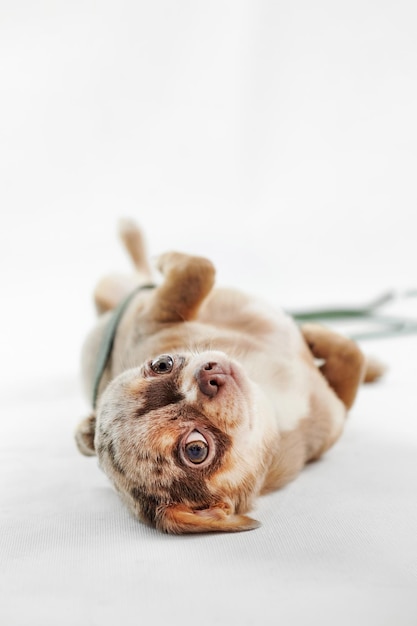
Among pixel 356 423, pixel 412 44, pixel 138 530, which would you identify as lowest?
→ pixel 356 423

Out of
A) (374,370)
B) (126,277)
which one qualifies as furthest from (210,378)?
(126,277)

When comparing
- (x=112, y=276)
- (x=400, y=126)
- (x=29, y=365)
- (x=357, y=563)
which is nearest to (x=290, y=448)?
(x=357, y=563)

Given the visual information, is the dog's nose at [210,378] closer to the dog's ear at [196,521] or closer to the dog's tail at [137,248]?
the dog's ear at [196,521]

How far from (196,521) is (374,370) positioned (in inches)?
51.9

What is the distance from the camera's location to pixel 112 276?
122 inches

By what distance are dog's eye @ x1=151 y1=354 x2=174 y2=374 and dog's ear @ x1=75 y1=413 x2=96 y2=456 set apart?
0.82 feet

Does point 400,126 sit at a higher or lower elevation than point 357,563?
higher

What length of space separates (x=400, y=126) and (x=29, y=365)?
238 cm

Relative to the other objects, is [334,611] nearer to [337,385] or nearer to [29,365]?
[337,385]

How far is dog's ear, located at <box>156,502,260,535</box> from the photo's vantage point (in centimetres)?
161

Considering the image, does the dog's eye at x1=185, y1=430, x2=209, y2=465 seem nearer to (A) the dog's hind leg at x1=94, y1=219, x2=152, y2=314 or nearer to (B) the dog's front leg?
(B) the dog's front leg

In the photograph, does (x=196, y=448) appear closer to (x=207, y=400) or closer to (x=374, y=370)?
(x=207, y=400)

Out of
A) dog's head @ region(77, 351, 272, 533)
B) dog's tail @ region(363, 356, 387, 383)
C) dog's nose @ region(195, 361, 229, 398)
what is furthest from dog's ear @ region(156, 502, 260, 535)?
dog's tail @ region(363, 356, 387, 383)

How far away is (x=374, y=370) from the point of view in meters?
2.77
